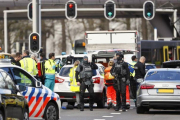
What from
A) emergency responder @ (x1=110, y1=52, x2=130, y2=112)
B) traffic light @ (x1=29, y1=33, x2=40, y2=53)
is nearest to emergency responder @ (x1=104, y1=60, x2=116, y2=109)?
emergency responder @ (x1=110, y1=52, x2=130, y2=112)

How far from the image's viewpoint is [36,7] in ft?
94.8

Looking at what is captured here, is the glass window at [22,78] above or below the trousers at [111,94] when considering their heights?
above

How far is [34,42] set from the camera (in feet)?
87.5

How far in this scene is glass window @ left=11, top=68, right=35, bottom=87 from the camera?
13.2 meters

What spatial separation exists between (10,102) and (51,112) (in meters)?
2.80

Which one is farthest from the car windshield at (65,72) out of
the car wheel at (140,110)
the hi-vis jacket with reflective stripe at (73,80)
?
the car wheel at (140,110)

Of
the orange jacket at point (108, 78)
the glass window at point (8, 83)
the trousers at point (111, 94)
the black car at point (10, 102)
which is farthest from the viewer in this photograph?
the trousers at point (111, 94)

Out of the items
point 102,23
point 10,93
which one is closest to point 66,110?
point 10,93

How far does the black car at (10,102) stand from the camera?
11.0 m

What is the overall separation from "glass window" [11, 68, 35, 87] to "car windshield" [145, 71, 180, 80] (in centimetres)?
500

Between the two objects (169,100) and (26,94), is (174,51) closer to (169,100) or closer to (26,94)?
(169,100)

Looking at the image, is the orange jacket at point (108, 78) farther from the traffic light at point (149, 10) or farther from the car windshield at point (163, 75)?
the traffic light at point (149, 10)

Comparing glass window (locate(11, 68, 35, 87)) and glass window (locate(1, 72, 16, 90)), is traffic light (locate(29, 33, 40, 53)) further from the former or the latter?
glass window (locate(1, 72, 16, 90))

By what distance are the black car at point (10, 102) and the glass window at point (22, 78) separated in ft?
2.93
